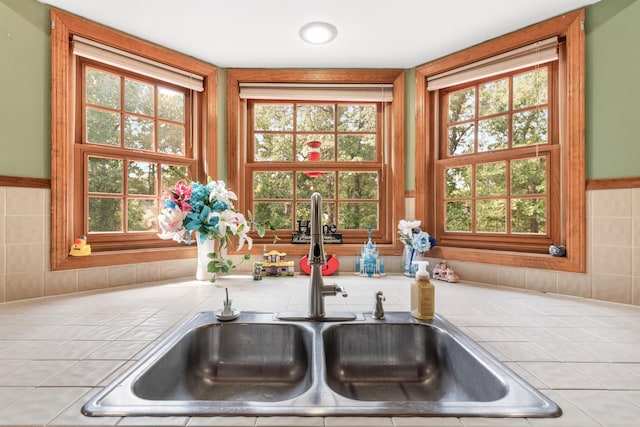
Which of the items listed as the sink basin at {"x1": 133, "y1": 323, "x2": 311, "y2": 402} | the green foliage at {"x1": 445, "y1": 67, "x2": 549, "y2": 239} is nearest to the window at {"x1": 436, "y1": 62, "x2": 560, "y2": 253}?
the green foliage at {"x1": 445, "y1": 67, "x2": 549, "y2": 239}

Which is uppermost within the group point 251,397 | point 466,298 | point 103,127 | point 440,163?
point 103,127

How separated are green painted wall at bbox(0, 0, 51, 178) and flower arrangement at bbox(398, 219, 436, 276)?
6.63ft

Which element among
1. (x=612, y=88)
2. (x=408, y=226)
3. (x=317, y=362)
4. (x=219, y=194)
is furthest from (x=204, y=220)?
(x=612, y=88)

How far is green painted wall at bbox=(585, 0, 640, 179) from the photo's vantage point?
148 centimetres

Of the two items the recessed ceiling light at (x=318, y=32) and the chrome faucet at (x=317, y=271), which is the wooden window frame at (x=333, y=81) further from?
the chrome faucet at (x=317, y=271)

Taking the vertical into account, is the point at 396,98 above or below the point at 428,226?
above

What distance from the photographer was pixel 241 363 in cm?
108

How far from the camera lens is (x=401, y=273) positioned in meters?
2.09

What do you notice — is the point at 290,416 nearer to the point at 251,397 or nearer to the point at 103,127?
the point at 251,397

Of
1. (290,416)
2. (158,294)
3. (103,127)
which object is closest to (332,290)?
(290,416)

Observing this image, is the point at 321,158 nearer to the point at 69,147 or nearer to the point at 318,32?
the point at 318,32

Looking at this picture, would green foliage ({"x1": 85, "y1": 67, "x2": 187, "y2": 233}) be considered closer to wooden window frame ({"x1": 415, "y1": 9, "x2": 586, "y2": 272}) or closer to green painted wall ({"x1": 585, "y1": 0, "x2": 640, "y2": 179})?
wooden window frame ({"x1": 415, "y1": 9, "x2": 586, "y2": 272})

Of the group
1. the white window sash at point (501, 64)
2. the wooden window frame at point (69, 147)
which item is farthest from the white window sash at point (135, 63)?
the white window sash at point (501, 64)

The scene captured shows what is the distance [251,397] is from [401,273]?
1364 mm
